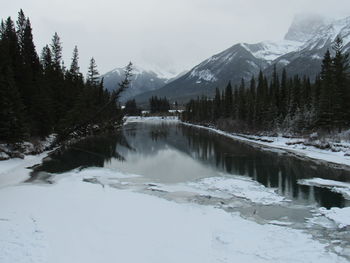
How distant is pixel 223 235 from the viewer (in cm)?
1312

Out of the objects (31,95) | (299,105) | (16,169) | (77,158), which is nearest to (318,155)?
(77,158)

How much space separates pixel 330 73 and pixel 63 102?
141ft

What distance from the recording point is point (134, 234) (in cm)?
1298

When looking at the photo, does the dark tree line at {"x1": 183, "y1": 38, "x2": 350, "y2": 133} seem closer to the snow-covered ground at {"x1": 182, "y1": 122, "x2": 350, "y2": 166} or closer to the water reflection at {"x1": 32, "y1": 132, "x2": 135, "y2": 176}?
the snow-covered ground at {"x1": 182, "y1": 122, "x2": 350, "y2": 166}

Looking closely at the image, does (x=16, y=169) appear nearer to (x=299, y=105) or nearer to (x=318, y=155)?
(x=318, y=155)

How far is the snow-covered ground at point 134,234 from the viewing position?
10.9 meters

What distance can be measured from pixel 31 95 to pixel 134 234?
3592 cm

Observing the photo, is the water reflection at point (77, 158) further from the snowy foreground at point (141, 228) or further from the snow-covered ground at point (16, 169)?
the snowy foreground at point (141, 228)

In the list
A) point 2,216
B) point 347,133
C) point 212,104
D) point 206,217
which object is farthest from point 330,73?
point 212,104

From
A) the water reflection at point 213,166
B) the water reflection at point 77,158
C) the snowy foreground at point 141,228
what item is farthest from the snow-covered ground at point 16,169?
the snowy foreground at point 141,228

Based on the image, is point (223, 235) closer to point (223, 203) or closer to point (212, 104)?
point (223, 203)

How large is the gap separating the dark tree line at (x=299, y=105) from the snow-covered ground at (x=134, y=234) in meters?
38.4

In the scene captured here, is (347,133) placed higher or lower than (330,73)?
lower

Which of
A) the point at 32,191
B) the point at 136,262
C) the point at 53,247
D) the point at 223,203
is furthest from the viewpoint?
the point at 32,191
